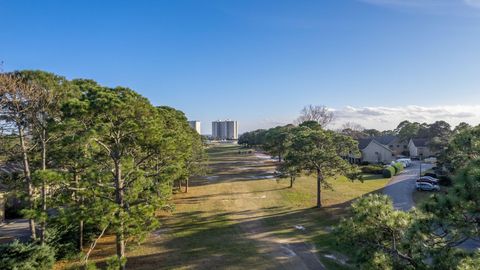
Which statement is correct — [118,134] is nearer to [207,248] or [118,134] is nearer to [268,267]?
[207,248]

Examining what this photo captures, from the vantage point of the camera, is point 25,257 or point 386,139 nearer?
point 25,257

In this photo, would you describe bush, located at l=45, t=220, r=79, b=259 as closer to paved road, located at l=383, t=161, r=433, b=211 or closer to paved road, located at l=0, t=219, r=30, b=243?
paved road, located at l=0, t=219, r=30, b=243

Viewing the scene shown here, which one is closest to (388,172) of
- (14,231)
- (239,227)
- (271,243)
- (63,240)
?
(239,227)

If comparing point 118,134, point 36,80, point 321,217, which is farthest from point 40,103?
point 321,217

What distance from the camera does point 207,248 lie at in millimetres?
15672

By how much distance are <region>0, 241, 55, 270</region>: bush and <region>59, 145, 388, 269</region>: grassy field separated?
2985mm

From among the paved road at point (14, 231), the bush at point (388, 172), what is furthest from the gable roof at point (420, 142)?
the paved road at point (14, 231)

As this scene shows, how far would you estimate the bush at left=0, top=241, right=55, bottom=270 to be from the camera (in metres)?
11.2

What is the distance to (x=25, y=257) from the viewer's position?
38.1 feet

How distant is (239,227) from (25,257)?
1166cm

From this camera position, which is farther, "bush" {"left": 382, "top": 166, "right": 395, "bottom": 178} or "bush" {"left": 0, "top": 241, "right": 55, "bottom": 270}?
"bush" {"left": 382, "top": 166, "right": 395, "bottom": 178}

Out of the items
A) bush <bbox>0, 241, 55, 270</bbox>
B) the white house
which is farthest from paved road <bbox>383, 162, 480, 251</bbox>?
bush <bbox>0, 241, 55, 270</bbox>

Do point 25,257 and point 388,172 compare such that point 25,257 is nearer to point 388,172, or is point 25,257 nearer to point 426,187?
point 426,187

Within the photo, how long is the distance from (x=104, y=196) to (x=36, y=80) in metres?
5.87
